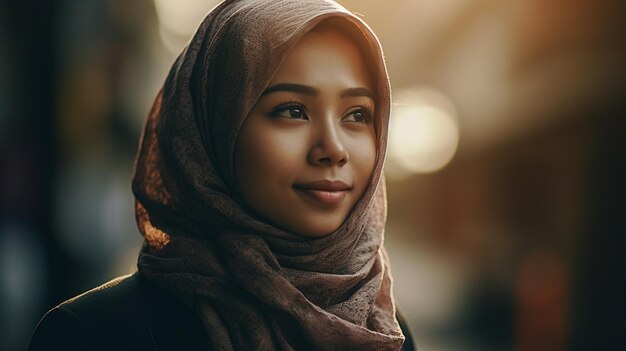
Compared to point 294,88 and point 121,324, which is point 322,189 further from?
point 121,324

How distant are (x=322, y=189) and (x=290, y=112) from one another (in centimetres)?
22

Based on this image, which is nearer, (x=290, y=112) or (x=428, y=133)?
(x=290, y=112)

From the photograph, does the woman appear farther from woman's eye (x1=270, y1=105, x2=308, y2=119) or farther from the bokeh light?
the bokeh light

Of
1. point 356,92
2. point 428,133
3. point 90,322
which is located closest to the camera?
point 90,322

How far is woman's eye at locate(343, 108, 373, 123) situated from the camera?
6.48 feet

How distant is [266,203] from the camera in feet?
6.18

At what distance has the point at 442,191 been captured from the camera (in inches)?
841

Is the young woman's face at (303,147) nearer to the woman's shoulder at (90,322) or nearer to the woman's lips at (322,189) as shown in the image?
the woman's lips at (322,189)

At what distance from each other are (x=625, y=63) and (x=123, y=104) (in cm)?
1480

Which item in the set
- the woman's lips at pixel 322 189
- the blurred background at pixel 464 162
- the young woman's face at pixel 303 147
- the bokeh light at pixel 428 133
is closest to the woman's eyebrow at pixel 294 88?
the young woman's face at pixel 303 147

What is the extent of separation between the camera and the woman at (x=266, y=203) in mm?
1844

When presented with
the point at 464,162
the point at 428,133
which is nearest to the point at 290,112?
the point at 464,162

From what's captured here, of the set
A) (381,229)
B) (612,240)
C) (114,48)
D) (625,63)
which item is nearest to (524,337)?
(612,240)

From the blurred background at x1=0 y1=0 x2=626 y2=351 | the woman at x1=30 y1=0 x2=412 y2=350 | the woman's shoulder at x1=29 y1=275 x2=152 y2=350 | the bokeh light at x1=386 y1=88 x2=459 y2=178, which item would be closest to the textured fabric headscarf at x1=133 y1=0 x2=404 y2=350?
the woman at x1=30 y1=0 x2=412 y2=350
